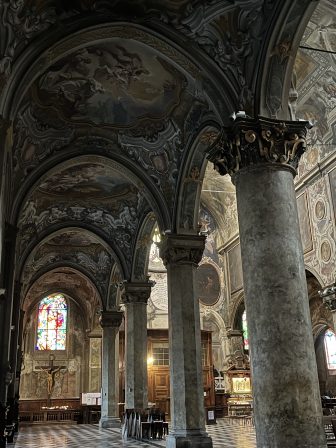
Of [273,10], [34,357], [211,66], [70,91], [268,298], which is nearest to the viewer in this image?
[268,298]

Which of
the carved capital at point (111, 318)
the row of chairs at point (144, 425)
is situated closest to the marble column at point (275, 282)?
the row of chairs at point (144, 425)

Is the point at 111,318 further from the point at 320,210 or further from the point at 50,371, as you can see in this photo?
the point at 320,210

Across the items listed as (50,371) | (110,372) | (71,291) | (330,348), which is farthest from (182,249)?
(50,371)

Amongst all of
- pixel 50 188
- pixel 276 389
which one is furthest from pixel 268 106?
pixel 50 188

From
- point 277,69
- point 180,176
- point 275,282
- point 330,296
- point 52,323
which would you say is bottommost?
point 275,282

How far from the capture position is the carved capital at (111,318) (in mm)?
20530

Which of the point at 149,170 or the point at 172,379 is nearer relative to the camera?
the point at 172,379

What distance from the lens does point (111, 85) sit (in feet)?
32.8

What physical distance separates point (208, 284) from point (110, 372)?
22.7 feet

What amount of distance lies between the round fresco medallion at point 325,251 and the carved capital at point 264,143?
8.44 metres

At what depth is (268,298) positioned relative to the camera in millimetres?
6336

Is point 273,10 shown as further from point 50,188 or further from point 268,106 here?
point 50,188

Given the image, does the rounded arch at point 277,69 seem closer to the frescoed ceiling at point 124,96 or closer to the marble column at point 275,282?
the frescoed ceiling at point 124,96

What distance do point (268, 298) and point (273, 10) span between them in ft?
13.3
